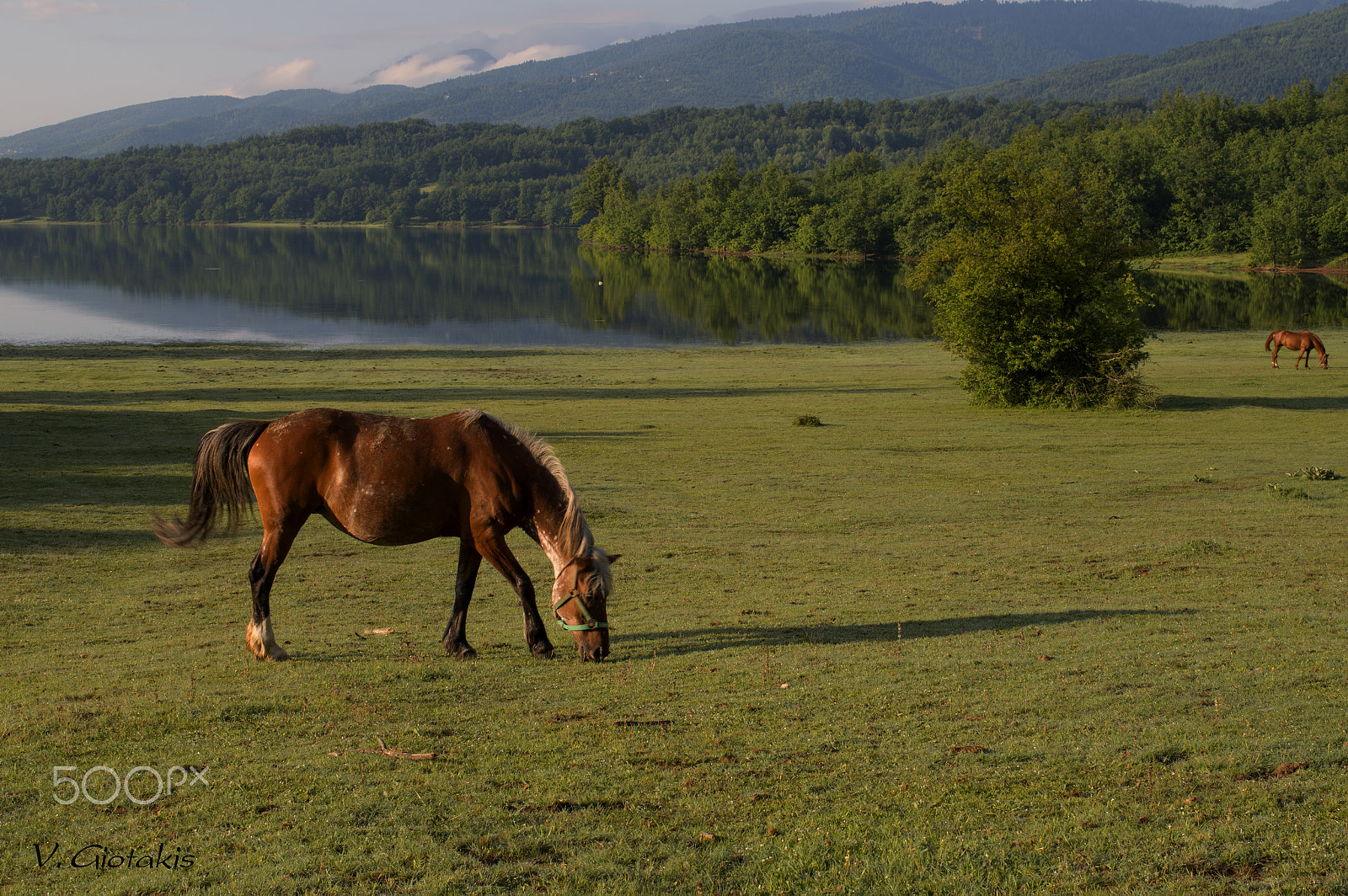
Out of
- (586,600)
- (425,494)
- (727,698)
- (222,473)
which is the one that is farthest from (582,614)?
(222,473)

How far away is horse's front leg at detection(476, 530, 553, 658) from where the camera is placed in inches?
383

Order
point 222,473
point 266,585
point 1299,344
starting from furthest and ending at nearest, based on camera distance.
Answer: point 1299,344 → point 222,473 → point 266,585

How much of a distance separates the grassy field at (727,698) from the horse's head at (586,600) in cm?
23

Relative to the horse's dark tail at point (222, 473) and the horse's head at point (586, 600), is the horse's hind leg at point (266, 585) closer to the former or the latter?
the horse's dark tail at point (222, 473)

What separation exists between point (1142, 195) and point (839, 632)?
135 metres

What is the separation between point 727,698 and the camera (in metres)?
8.64

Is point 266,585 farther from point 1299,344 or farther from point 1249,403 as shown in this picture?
point 1299,344

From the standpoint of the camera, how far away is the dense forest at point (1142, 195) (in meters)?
113

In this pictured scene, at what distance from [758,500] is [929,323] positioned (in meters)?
49.5

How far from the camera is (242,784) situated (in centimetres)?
661

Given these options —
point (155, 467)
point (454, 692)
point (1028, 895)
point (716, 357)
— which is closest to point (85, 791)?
Answer: point (454, 692)

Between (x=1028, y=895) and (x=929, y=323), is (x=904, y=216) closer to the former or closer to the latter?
(x=929, y=323)
